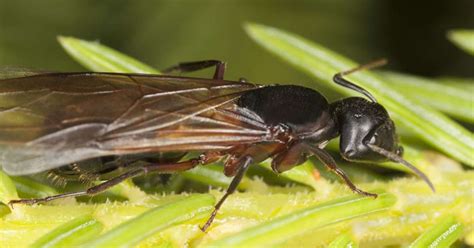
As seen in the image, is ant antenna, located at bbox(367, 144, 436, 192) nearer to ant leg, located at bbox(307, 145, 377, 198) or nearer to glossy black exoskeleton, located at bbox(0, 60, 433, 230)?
glossy black exoskeleton, located at bbox(0, 60, 433, 230)

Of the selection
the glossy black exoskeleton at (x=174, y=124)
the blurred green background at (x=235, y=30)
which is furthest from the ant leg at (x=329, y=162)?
the blurred green background at (x=235, y=30)

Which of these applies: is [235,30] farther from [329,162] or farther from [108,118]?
[108,118]

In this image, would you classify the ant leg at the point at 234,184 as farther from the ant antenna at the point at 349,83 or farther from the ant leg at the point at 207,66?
the ant leg at the point at 207,66

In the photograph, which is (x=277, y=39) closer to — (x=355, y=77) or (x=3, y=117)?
(x=355, y=77)

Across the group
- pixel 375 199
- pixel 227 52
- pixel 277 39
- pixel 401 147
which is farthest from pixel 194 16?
pixel 375 199

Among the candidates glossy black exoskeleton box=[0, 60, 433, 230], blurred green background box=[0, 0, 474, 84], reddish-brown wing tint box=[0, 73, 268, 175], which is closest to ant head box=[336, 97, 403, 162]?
glossy black exoskeleton box=[0, 60, 433, 230]
